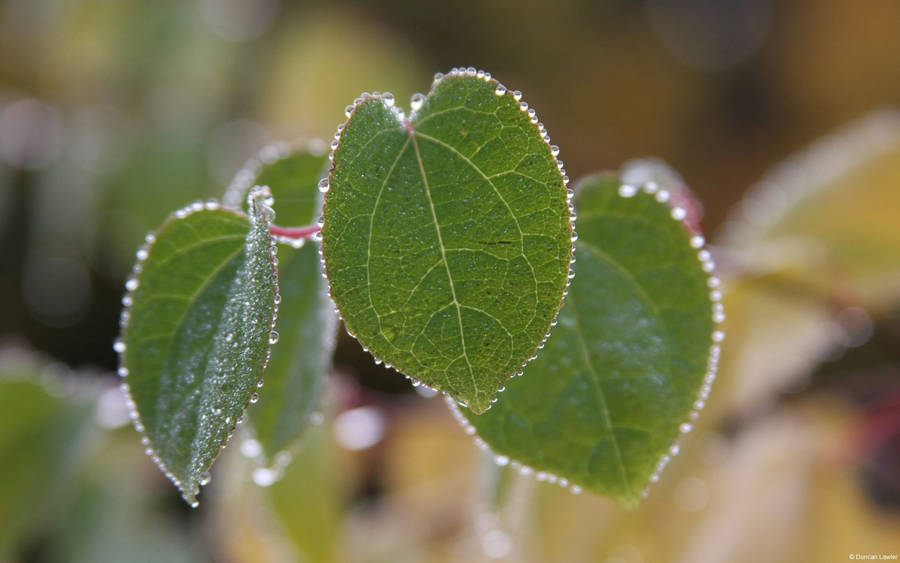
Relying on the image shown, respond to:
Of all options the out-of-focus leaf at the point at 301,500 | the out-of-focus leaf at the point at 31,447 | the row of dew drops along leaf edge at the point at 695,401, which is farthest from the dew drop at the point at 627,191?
the out-of-focus leaf at the point at 31,447

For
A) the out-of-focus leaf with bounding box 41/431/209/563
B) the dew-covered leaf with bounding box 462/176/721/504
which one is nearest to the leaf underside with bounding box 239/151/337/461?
the dew-covered leaf with bounding box 462/176/721/504

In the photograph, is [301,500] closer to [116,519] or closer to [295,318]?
[295,318]

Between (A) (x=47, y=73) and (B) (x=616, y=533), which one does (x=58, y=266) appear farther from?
(B) (x=616, y=533)

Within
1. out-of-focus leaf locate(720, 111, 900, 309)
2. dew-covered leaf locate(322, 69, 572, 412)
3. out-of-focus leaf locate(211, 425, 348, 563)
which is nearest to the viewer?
dew-covered leaf locate(322, 69, 572, 412)

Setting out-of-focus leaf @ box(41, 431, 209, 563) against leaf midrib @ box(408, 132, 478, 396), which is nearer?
leaf midrib @ box(408, 132, 478, 396)

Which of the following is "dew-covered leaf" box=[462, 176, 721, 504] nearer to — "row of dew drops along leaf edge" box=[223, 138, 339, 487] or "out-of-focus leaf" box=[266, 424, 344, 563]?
"row of dew drops along leaf edge" box=[223, 138, 339, 487]

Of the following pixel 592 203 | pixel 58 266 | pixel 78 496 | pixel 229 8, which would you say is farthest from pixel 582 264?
pixel 58 266

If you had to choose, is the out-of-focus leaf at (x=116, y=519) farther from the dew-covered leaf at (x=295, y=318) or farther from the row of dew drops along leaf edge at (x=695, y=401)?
the row of dew drops along leaf edge at (x=695, y=401)

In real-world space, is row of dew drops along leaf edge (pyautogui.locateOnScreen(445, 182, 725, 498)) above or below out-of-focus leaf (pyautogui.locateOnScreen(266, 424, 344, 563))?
above

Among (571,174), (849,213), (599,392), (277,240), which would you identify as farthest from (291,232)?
(571,174)
